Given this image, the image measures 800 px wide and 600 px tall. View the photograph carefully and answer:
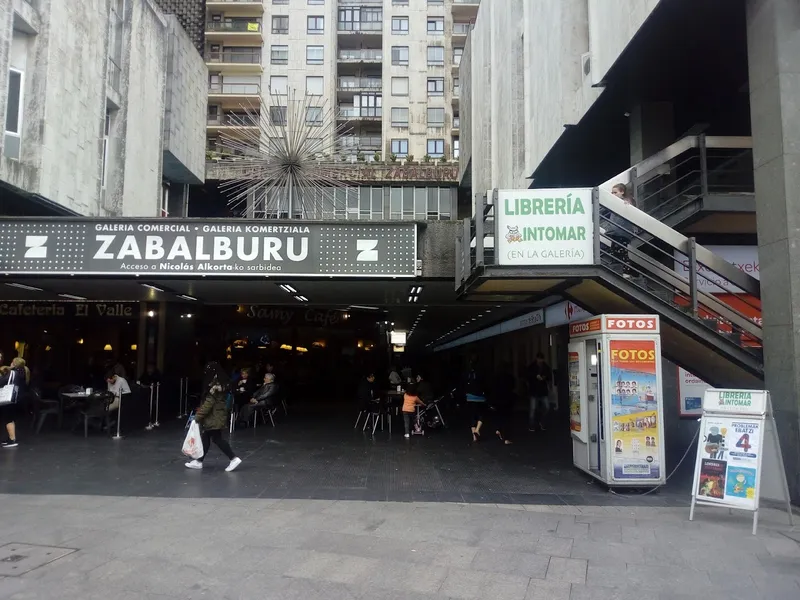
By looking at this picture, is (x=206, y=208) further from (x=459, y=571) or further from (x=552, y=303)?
(x=459, y=571)

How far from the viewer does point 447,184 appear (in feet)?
115

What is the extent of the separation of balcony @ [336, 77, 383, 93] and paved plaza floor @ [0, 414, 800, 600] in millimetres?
40882

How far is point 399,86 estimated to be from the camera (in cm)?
4553

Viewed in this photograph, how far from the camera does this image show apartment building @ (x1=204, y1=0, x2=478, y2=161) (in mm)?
44812

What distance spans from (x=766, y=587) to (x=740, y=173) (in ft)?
28.6

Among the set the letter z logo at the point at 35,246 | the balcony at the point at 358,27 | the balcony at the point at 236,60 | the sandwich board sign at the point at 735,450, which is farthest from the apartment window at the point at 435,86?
the sandwich board sign at the point at 735,450

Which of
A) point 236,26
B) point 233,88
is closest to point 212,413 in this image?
point 233,88

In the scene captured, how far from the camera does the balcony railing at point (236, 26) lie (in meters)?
45.1

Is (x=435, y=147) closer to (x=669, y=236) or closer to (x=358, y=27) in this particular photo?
(x=358, y=27)

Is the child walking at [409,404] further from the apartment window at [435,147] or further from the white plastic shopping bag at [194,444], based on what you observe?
the apartment window at [435,147]

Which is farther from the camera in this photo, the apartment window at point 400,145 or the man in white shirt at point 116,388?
the apartment window at point 400,145

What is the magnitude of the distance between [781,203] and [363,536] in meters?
6.45

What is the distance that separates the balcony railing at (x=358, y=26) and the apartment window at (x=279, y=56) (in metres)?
4.65

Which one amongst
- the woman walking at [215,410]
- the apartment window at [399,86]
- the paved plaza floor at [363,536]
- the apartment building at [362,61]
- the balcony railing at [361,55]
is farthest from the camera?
the balcony railing at [361,55]
